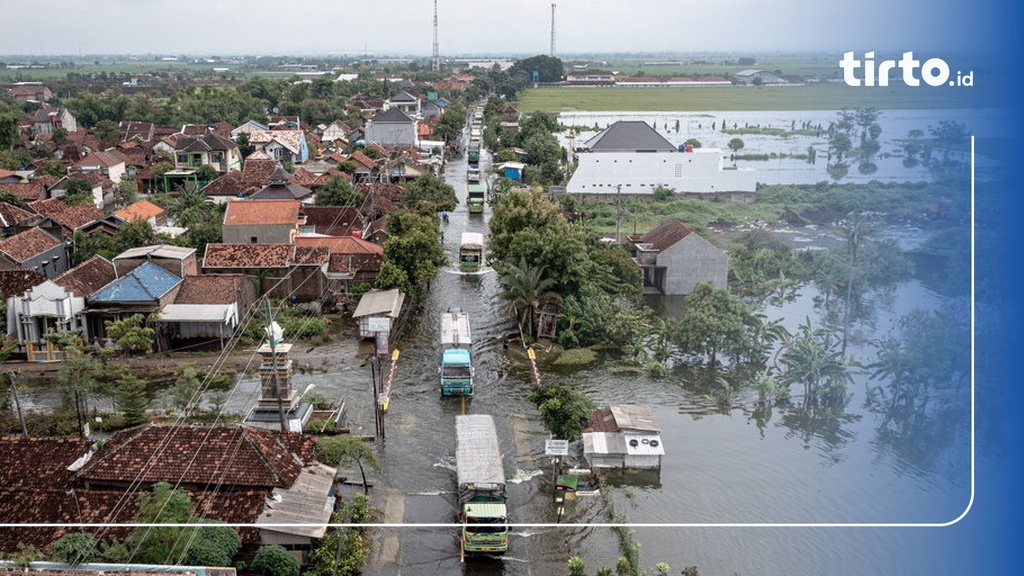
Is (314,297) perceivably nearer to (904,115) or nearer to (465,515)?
(465,515)

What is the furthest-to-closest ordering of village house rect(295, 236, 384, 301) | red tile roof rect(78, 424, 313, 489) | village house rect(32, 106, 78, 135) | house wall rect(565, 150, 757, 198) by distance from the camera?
village house rect(32, 106, 78, 135) → house wall rect(565, 150, 757, 198) → village house rect(295, 236, 384, 301) → red tile roof rect(78, 424, 313, 489)

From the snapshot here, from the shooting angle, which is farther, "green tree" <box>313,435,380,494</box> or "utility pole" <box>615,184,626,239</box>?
"utility pole" <box>615,184,626,239</box>

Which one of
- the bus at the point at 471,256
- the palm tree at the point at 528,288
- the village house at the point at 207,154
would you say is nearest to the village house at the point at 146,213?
the village house at the point at 207,154

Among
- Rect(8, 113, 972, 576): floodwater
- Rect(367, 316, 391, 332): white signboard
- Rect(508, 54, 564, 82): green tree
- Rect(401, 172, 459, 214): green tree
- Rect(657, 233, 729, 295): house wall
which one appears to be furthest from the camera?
Rect(508, 54, 564, 82): green tree

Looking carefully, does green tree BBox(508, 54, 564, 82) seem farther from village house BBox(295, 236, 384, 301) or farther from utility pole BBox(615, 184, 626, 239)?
village house BBox(295, 236, 384, 301)

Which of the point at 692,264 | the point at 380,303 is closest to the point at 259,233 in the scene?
the point at 380,303

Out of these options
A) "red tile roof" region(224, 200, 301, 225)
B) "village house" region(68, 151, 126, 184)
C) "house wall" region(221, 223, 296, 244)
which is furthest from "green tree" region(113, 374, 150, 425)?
"village house" region(68, 151, 126, 184)
